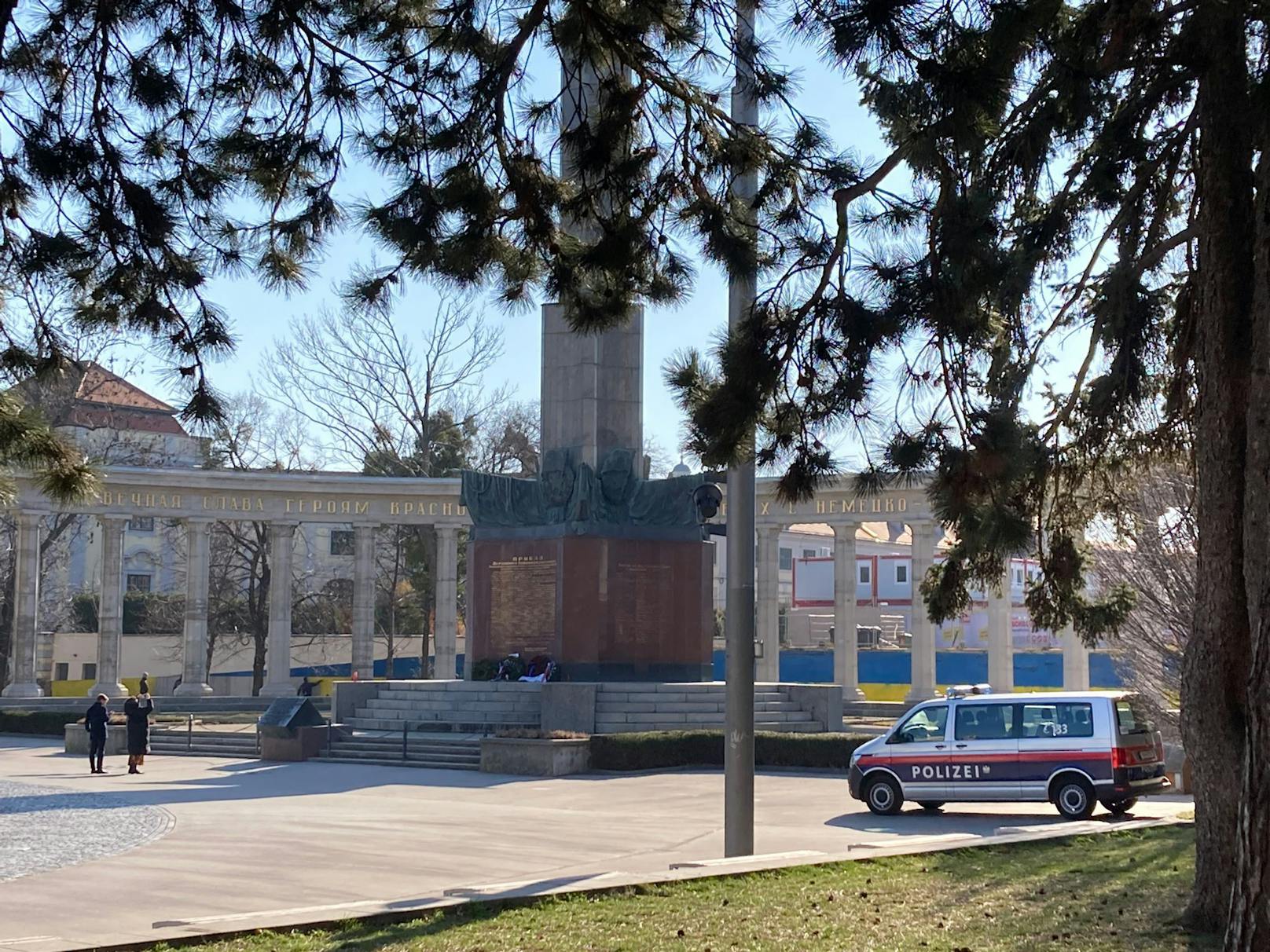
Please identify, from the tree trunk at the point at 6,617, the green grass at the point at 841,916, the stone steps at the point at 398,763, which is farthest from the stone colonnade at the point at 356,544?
the green grass at the point at 841,916

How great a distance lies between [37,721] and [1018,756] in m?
27.9

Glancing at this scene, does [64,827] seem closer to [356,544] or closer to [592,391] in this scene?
[592,391]

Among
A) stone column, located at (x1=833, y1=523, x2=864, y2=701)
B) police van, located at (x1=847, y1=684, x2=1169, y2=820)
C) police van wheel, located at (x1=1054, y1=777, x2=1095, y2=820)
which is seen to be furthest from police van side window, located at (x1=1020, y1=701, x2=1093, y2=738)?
stone column, located at (x1=833, y1=523, x2=864, y2=701)

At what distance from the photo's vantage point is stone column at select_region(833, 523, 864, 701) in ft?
159

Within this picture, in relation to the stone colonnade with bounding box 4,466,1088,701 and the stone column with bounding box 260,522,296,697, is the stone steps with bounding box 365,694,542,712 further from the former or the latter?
the stone column with bounding box 260,522,296,697

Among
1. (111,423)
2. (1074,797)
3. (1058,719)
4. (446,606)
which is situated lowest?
(1074,797)

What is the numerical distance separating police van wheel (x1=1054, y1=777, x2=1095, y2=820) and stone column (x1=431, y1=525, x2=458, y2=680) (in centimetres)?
3153

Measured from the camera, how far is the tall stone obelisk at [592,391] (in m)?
34.0

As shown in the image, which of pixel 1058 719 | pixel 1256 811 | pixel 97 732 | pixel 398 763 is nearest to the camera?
pixel 1256 811

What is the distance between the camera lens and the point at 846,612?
4859 cm

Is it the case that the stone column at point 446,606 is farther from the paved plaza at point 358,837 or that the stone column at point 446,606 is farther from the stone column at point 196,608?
the paved plaza at point 358,837

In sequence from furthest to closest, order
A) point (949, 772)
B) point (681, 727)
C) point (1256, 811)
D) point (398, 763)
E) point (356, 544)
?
point (356, 544) → point (681, 727) → point (398, 763) → point (949, 772) → point (1256, 811)

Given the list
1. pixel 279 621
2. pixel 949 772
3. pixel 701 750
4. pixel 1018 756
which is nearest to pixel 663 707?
pixel 701 750

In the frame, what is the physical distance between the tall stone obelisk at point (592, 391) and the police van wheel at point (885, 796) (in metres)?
14.1
